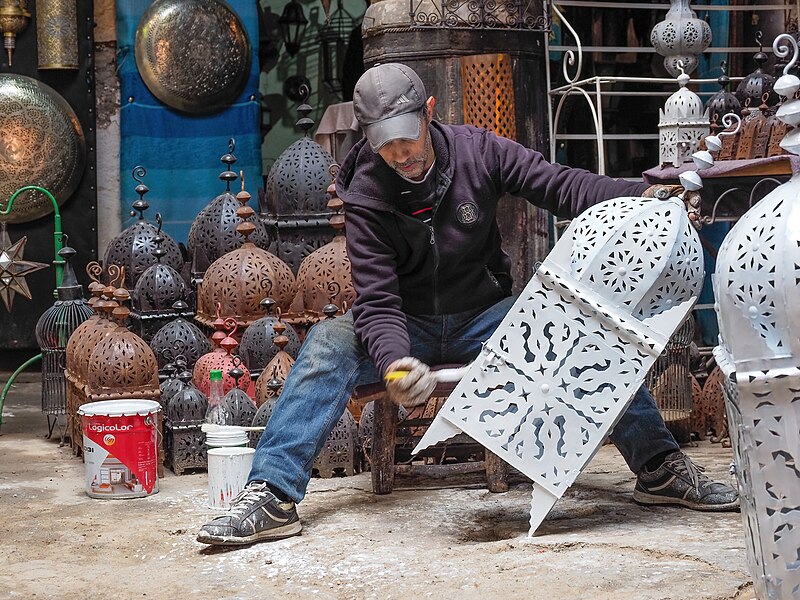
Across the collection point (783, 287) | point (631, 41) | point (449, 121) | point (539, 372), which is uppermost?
point (631, 41)

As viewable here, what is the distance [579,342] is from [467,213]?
0.72 meters

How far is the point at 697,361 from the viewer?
229 inches

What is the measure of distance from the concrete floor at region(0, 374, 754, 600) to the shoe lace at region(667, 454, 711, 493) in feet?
0.36

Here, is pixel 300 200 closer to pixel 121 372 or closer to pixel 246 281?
pixel 246 281

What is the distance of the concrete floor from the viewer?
329cm

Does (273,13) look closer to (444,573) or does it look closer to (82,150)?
(82,150)

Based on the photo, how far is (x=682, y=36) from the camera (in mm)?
5328

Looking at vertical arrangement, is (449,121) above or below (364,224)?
above

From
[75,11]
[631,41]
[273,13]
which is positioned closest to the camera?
[631,41]

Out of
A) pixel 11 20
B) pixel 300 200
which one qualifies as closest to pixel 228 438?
pixel 300 200

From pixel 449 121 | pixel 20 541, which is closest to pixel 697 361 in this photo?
pixel 449 121

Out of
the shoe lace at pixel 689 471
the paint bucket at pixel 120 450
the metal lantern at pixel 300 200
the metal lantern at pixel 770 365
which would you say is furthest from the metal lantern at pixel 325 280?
the metal lantern at pixel 770 365

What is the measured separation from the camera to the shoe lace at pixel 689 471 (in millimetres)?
3998

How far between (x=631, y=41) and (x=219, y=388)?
370 centimetres
